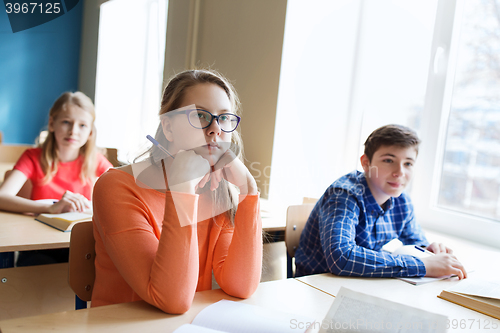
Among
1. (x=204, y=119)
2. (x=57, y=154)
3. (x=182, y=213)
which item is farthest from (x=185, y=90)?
(x=57, y=154)

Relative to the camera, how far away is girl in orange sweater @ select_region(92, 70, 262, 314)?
0.89 metres

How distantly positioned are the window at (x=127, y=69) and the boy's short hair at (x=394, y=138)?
9.45 ft

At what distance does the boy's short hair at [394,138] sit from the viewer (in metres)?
1.54

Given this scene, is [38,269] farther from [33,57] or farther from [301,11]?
[33,57]

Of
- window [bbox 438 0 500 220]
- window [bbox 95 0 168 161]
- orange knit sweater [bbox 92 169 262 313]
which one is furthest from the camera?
window [bbox 95 0 168 161]

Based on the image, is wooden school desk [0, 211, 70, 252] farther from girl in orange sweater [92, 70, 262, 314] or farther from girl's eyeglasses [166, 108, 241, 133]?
girl's eyeglasses [166, 108, 241, 133]

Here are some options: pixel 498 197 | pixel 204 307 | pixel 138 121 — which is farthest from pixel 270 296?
pixel 138 121

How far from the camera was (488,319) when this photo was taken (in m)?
0.99

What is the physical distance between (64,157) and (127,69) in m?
2.81

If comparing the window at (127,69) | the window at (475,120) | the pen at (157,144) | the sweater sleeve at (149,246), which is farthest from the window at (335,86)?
the window at (127,69)

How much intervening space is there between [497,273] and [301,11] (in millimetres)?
1798

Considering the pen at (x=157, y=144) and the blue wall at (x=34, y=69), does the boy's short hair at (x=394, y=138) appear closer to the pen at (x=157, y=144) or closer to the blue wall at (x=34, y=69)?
the pen at (x=157, y=144)

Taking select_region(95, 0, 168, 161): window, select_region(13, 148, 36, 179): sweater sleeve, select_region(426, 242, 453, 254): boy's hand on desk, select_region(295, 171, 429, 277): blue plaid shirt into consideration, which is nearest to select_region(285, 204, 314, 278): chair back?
select_region(295, 171, 429, 277): blue plaid shirt

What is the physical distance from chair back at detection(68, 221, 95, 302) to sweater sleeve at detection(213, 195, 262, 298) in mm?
374
